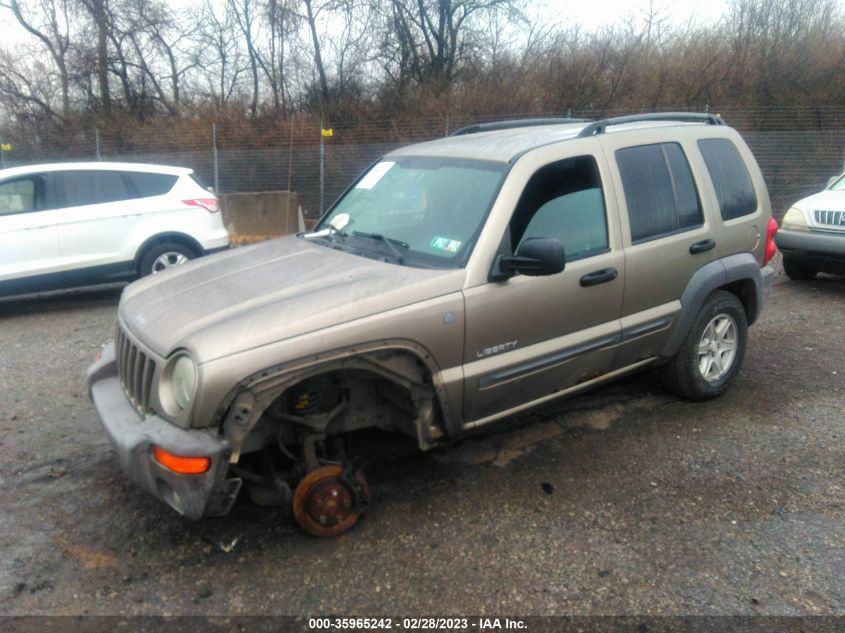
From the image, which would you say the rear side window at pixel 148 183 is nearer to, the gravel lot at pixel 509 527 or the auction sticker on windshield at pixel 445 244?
the gravel lot at pixel 509 527

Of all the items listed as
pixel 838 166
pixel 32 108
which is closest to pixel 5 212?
pixel 838 166

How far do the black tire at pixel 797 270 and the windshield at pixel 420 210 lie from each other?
6.31m

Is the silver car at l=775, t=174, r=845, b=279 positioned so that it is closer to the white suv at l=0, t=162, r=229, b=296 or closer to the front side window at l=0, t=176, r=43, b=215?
the white suv at l=0, t=162, r=229, b=296

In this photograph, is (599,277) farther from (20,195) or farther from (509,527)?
(20,195)

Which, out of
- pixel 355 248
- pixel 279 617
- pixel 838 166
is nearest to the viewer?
pixel 279 617

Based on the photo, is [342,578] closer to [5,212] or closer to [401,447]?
[401,447]

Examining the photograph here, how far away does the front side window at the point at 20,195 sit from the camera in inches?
321

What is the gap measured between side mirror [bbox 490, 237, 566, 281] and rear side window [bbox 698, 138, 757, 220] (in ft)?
6.29

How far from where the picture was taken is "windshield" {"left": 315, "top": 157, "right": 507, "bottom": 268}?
387cm

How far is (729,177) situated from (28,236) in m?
7.06

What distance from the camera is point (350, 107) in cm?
2002

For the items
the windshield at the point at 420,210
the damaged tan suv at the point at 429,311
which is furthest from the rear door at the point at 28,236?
the windshield at the point at 420,210

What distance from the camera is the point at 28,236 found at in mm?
8078

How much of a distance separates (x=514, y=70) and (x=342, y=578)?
64.3ft
